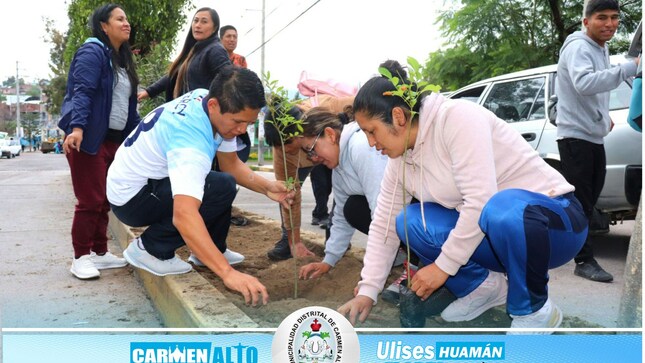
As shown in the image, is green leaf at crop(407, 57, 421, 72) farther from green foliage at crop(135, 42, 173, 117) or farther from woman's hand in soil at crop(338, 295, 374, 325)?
green foliage at crop(135, 42, 173, 117)

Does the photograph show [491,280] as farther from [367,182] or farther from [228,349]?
[228,349]

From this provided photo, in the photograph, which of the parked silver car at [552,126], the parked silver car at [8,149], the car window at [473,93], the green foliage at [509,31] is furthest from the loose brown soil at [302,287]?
the parked silver car at [8,149]

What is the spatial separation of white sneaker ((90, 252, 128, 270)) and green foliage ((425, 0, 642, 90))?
900 cm

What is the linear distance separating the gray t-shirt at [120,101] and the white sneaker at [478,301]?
202cm

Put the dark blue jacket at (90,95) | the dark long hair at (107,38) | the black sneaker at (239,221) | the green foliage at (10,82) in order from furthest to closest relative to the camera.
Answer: the black sneaker at (239,221), the dark long hair at (107,38), the dark blue jacket at (90,95), the green foliage at (10,82)

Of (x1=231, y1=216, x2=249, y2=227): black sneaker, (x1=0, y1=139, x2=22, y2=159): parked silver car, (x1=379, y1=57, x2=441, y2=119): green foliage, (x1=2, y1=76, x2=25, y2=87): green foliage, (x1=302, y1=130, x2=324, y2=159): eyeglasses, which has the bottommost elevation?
(x1=0, y1=139, x2=22, y2=159): parked silver car

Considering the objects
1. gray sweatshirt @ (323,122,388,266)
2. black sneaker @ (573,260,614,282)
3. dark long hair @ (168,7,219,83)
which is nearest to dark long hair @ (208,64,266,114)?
gray sweatshirt @ (323,122,388,266)

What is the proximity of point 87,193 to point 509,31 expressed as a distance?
10826mm

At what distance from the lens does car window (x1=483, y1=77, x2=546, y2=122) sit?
4281 millimetres

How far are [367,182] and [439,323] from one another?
63 cm

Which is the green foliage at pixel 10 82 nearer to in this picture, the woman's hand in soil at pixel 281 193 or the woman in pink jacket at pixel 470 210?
the woman's hand in soil at pixel 281 193

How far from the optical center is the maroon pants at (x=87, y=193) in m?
3.05

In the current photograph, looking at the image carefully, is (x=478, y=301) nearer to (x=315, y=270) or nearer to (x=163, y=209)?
(x=315, y=270)

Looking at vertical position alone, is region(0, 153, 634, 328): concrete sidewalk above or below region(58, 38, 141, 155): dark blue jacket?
below
